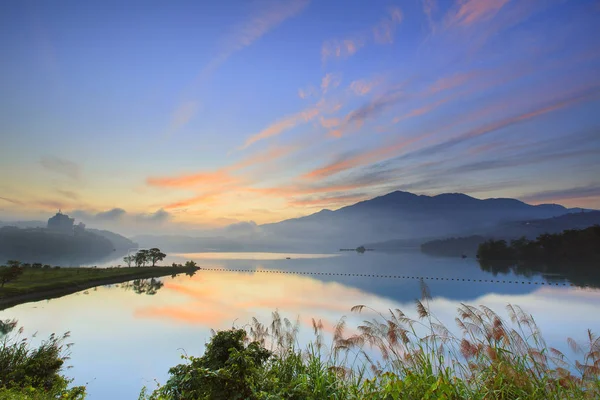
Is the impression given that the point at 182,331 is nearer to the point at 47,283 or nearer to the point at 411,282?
the point at 47,283

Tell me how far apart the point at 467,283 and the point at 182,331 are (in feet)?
149

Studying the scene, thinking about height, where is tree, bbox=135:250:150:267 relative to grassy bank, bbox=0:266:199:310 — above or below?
above

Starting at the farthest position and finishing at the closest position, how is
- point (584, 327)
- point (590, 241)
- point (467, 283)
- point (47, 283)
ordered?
point (590, 241) < point (467, 283) < point (47, 283) < point (584, 327)

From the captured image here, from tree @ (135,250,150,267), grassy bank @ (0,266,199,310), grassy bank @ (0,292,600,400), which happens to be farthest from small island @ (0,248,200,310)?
grassy bank @ (0,292,600,400)

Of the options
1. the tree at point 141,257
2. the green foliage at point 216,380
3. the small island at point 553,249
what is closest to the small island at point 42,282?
the tree at point 141,257

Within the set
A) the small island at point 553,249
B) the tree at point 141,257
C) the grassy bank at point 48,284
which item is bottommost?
the small island at point 553,249

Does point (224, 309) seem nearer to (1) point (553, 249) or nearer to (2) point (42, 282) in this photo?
(2) point (42, 282)

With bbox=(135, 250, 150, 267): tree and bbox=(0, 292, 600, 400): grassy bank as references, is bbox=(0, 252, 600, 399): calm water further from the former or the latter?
bbox=(135, 250, 150, 267): tree

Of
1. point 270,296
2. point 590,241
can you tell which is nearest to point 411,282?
point 270,296

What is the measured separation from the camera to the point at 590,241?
238 ft

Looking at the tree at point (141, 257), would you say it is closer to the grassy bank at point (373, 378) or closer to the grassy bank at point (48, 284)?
the grassy bank at point (48, 284)

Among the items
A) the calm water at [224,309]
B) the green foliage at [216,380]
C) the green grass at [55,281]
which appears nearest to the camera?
the green foliage at [216,380]

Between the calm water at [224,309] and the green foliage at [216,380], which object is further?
the calm water at [224,309]

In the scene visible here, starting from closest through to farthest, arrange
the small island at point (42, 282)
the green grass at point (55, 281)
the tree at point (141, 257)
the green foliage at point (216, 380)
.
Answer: the green foliage at point (216, 380)
the small island at point (42, 282)
the green grass at point (55, 281)
the tree at point (141, 257)
